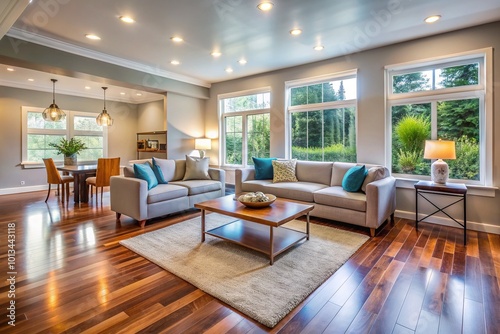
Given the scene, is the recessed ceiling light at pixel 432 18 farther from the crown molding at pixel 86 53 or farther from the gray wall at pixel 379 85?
the crown molding at pixel 86 53

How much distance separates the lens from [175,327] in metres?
1.65

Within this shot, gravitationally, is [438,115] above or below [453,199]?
above

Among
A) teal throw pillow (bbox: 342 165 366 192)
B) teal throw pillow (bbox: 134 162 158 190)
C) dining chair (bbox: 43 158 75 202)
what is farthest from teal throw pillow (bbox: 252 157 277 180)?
dining chair (bbox: 43 158 75 202)

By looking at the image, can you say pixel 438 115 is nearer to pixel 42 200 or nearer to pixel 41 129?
pixel 42 200

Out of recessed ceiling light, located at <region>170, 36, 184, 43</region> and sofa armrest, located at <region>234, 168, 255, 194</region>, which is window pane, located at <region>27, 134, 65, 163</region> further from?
sofa armrest, located at <region>234, 168, 255, 194</region>

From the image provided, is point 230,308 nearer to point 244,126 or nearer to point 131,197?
point 131,197

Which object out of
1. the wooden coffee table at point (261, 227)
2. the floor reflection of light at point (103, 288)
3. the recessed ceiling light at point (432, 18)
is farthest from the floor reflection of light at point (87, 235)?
the recessed ceiling light at point (432, 18)

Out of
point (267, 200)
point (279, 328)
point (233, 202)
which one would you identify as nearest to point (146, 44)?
point (233, 202)

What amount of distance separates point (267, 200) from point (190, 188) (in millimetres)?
1833

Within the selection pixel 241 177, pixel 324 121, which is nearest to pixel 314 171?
pixel 324 121

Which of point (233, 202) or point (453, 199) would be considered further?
point (453, 199)

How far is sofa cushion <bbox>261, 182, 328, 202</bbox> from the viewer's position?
12.8ft

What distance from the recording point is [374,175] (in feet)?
12.1

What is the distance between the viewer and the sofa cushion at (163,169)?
435 cm
